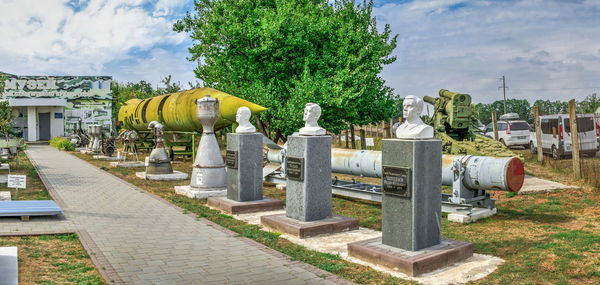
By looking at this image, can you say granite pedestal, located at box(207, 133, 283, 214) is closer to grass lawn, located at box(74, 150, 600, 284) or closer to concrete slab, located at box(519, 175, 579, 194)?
grass lawn, located at box(74, 150, 600, 284)

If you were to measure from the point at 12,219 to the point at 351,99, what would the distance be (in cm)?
1336

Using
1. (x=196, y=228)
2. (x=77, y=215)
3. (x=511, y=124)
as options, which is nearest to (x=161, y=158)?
(x=77, y=215)

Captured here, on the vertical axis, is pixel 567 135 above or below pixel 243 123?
below

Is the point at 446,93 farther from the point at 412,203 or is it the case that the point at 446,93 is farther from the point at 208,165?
the point at 412,203

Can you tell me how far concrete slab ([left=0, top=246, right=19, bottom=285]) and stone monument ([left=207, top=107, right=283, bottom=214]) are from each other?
4394mm

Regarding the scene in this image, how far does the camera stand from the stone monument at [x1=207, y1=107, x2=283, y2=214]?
10.3 meters

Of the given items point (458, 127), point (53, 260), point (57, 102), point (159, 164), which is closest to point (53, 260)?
point (53, 260)

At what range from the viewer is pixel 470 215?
9.00 metres

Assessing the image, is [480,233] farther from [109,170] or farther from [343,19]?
[343,19]

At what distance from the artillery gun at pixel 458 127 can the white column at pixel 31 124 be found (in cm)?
3587

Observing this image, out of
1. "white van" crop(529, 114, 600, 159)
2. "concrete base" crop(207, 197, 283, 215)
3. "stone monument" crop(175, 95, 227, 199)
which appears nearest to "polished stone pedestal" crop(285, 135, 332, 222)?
"concrete base" crop(207, 197, 283, 215)

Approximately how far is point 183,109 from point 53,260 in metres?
13.4

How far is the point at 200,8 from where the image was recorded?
84.6 ft

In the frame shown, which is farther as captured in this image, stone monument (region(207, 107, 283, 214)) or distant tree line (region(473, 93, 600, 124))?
distant tree line (region(473, 93, 600, 124))
